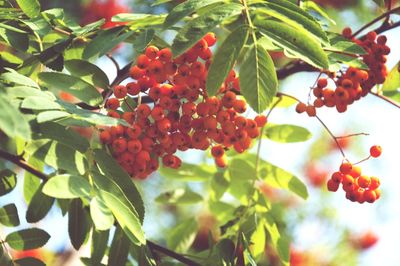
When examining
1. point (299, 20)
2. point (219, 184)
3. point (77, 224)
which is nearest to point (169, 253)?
point (77, 224)

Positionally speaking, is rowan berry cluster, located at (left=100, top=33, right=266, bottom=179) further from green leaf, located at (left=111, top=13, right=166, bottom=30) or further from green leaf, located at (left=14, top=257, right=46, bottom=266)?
green leaf, located at (left=14, top=257, right=46, bottom=266)

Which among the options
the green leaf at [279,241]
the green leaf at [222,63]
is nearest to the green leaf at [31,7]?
the green leaf at [222,63]

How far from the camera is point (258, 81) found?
1154 mm

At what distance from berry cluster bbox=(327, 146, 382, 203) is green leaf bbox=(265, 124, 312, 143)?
275 millimetres

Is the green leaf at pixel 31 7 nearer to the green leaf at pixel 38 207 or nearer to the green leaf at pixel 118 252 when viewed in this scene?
the green leaf at pixel 38 207

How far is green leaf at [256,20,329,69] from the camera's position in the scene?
3.74 feet

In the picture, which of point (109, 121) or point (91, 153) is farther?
point (91, 153)

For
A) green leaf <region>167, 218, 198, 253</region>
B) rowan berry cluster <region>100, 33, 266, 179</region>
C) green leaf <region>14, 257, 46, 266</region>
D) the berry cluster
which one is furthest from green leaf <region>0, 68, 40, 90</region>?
green leaf <region>167, 218, 198, 253</region>

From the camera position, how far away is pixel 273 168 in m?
1.80

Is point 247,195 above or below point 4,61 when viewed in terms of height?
below

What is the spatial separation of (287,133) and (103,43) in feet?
2.38

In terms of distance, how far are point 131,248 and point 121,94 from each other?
1.54ft

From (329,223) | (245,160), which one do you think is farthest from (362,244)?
(245,160)

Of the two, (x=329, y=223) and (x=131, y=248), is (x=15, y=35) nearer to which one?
(x=131, y=248)
